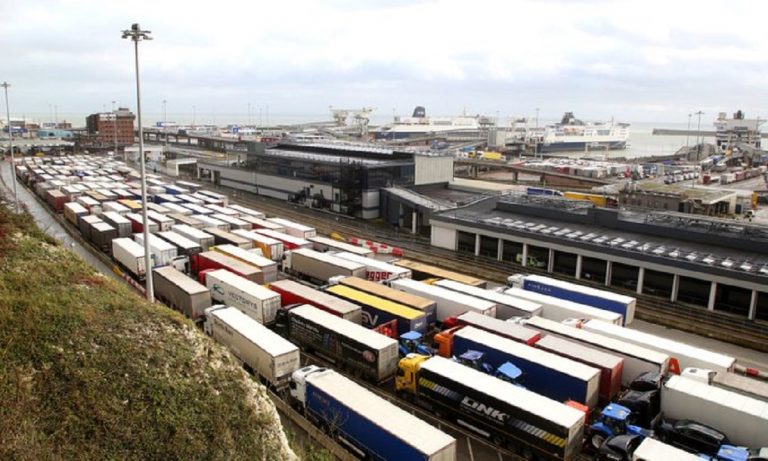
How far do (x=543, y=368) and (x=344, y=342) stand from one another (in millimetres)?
Result: 7492

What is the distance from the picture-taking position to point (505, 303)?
25.1 metres

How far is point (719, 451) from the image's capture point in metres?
14.8

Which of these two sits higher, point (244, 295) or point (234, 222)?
point (234, 222)

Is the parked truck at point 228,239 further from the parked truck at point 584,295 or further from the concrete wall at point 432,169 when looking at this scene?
the concrete wall at point 432,169

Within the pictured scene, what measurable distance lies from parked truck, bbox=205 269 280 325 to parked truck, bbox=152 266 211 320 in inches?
34.8

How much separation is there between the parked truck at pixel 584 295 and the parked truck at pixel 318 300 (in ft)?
34.8

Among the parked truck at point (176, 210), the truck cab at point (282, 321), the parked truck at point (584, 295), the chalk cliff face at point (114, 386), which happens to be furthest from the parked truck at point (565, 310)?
→ the parked truck at point (176, 210)

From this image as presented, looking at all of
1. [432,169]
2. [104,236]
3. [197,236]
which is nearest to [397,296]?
[197,236]

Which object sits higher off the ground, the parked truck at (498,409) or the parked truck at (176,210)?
the parked truck at (176,210)

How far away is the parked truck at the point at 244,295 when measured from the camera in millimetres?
24125

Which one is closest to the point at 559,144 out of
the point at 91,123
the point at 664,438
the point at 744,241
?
the point at 744,241

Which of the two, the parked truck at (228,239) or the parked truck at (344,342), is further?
the parked truck at (228,239)

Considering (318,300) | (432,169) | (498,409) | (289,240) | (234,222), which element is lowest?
(498,409)

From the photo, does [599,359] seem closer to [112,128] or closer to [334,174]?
[334,174]
